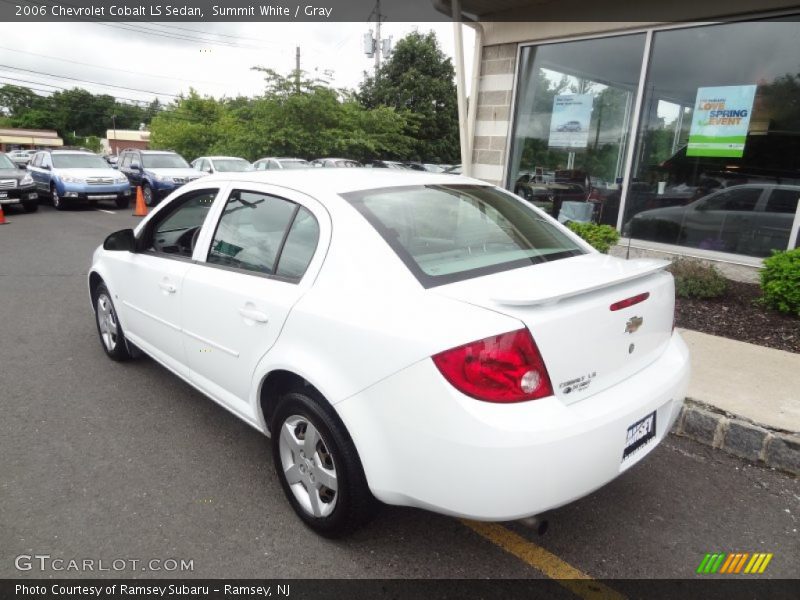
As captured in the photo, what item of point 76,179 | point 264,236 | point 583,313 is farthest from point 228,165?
point 583,313

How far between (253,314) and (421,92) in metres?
30.3

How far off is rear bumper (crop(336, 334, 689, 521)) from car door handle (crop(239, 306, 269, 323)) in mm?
665

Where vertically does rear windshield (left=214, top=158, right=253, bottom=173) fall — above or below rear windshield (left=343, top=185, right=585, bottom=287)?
below

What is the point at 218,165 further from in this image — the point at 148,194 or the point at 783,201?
the point at 783,201

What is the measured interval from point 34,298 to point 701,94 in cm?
854

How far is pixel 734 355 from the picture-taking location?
443 cm

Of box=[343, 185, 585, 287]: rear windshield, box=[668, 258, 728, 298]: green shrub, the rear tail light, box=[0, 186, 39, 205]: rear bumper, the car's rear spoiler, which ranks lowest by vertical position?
box=[0, 186, 39, 205]: rear bumper

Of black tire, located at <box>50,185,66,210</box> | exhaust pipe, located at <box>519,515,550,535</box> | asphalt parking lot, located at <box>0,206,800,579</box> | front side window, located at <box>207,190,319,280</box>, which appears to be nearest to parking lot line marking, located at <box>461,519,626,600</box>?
asphalt parking lot, located at <box>0,206,800,579</box>

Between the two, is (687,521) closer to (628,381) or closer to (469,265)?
(628,381)

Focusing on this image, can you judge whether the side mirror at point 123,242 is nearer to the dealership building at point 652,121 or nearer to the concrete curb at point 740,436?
the concrete curb at point 740,436

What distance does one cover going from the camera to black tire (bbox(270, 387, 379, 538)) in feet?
7.29

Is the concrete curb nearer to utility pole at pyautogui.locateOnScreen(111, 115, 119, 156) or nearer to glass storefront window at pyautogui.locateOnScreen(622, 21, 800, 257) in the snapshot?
glass storefront window at pyautogui.locateOnScreen(622, 21, 800, 257)

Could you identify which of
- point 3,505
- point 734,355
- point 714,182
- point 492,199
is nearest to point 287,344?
point 492,199

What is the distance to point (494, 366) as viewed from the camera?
6.24 feet
